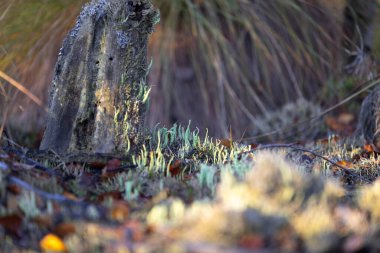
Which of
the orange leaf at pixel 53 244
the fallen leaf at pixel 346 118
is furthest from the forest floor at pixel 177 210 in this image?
the fallen leaf at pixel 346 118

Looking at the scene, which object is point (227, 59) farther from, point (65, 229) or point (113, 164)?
point (65, 229)

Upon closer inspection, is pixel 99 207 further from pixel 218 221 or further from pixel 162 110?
pixel 162 110

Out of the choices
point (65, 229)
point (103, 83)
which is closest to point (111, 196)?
point (65, 229)

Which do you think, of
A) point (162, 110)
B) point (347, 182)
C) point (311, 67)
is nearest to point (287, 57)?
point (311, 67)

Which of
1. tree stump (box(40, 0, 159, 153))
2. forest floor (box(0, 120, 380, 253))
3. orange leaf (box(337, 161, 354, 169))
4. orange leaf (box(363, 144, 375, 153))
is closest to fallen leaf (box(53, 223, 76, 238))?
forest floor (box(0, 120, 380, 253))

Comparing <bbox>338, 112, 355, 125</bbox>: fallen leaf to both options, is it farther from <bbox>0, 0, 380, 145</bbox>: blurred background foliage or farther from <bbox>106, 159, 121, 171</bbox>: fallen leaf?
<bbox>106, 159, 121, 171</bbox>: fallen leaf

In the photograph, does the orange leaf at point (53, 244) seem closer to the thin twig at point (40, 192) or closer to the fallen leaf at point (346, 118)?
the thin twig at point (40, 192)
